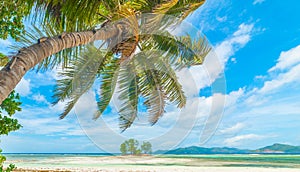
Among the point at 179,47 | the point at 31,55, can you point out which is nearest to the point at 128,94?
the point at 179,47

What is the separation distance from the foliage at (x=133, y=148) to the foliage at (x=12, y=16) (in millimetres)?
3096

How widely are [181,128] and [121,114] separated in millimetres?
1349

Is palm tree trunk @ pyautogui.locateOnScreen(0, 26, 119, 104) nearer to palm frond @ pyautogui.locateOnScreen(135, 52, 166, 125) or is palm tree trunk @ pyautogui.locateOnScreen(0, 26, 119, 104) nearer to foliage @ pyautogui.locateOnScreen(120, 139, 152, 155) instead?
palm frond @ pyautogui.locateOnScreen(135, 52, 166, 125)

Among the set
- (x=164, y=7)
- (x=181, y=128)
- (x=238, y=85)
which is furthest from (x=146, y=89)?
(x=238, y=85)

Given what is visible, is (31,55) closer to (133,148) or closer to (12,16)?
(12,16)

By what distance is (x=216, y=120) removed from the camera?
5691mm

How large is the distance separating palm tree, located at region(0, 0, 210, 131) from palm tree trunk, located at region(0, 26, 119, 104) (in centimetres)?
3

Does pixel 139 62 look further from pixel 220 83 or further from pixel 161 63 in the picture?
pixel 220 83

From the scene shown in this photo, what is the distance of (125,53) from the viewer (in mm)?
5984

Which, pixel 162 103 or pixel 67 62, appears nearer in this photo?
pixel 67 62

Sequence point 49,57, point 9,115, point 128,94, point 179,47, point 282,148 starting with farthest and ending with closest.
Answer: point 282,148
point 128,94
point 179,47
point 49,57
point 9,115

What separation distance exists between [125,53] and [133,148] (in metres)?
2.18

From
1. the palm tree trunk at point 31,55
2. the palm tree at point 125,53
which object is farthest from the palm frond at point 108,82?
the palm tree trunk at point 31,55

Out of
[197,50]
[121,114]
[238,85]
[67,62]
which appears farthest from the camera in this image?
[238,85]
